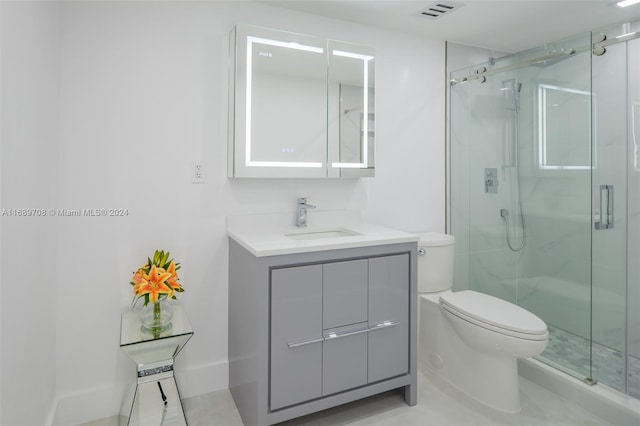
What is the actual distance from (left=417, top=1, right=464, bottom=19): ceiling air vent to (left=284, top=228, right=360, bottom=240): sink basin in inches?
55.4

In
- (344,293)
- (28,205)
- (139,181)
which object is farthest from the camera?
(139,181)

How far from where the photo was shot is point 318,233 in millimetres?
2371

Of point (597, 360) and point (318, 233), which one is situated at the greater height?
point (318, 233)

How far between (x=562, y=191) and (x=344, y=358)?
1.66 metres

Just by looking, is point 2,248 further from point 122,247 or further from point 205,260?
point 205,260

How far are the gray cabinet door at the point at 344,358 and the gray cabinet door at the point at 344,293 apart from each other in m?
0.04

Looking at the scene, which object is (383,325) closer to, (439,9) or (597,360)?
(597,360)

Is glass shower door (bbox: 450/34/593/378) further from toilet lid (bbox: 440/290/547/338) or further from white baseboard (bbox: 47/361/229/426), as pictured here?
white baseboard (bbox: 47/361/229/426)

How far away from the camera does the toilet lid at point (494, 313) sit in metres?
1.90

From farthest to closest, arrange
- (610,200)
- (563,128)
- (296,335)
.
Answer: (563,128)
(610,200)
(296,335)

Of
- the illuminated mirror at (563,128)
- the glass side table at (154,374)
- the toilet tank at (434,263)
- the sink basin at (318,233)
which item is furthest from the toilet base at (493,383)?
the glass side table at (154,374)

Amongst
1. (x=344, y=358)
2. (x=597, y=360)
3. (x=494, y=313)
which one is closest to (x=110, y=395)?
(x=344, y=358)

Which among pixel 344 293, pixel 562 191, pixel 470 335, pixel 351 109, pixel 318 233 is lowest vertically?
pixel 470 335

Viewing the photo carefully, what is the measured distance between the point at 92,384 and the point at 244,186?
4.14 ft
